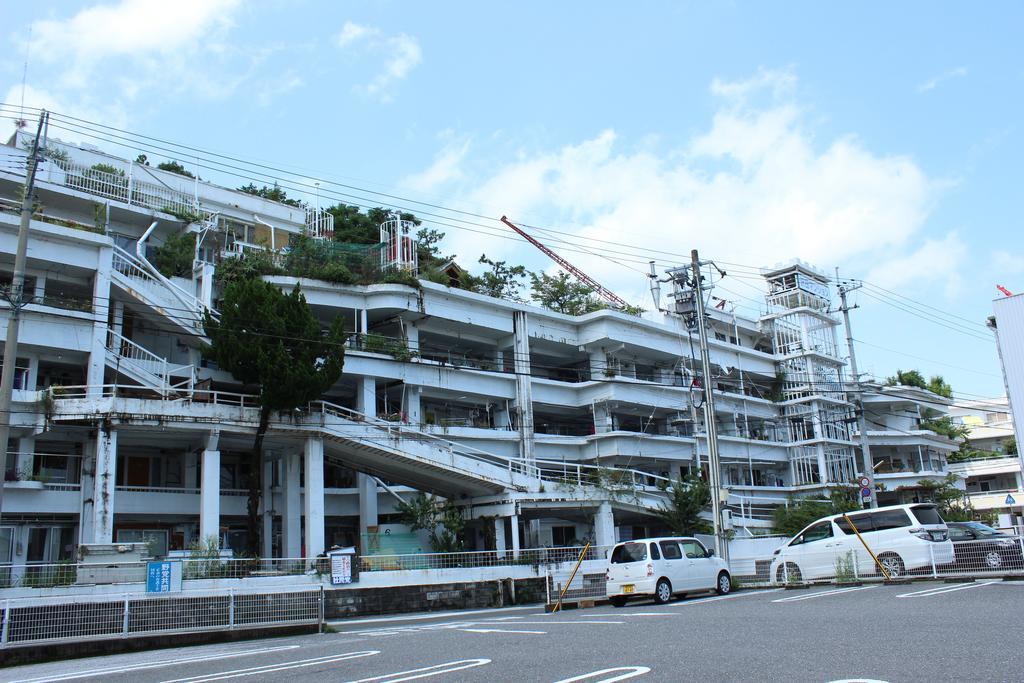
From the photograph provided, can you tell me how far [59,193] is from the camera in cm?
3509

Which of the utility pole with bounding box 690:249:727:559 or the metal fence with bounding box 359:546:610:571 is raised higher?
the utility pole with bounding box 690:249:727:559

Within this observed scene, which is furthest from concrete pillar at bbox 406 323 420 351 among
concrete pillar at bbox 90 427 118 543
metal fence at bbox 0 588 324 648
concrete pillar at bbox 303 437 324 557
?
metal fence at bbox 0 588 324 648

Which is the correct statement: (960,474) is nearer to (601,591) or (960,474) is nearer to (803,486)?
(803,486)

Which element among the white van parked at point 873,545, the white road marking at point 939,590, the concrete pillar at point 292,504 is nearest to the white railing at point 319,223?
the concrete pillar at point 292,504

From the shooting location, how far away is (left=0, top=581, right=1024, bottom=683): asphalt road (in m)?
8.42

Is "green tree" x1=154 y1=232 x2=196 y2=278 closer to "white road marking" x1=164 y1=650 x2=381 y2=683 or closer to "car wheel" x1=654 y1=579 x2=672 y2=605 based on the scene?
"car wheel" x1=654 y1=579 x2=672 y2=605

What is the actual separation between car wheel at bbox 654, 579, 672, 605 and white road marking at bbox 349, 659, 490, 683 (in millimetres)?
10552

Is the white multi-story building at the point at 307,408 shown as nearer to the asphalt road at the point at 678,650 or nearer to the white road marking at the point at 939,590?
the asphalt road at the point at 678,650

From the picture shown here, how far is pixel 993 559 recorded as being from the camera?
18.9 metres

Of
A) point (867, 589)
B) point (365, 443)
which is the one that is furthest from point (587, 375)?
point (867, 589)

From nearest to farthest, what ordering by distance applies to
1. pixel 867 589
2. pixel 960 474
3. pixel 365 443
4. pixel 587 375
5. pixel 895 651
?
pixel 895 651 < pixel 867 589 < pixel 365 443 < pixel 587 375 < pixel 960 474

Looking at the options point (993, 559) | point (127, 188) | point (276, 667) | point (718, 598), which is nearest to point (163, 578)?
point (276, 667)

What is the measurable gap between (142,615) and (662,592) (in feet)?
37.6

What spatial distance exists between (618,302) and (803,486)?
22251mm
